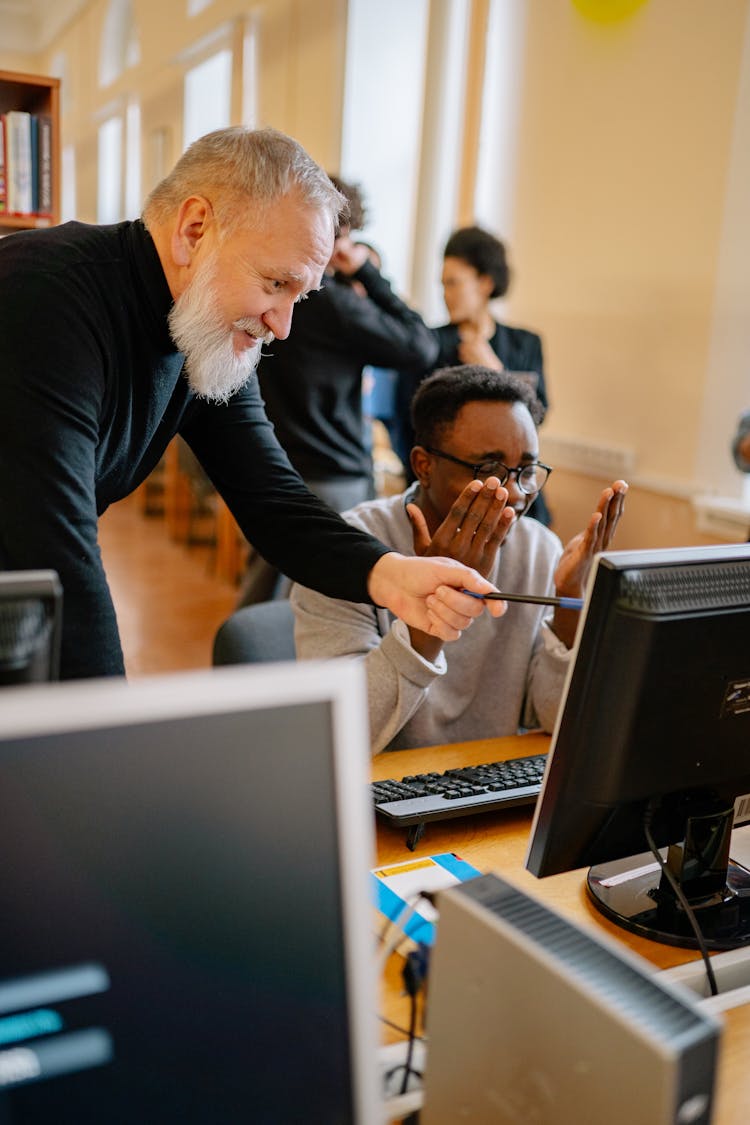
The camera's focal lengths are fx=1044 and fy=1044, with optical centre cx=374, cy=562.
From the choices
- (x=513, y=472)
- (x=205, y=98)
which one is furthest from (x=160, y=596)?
(x=205, y=98)

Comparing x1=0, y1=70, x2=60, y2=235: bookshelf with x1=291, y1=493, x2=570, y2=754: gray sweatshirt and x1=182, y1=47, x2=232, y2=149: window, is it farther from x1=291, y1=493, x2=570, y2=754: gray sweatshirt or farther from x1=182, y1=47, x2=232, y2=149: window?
x1=182, y1=47, x2=232, y2=149: window

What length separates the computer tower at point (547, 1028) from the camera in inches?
24.2

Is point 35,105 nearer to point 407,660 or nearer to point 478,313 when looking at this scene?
point 478,313

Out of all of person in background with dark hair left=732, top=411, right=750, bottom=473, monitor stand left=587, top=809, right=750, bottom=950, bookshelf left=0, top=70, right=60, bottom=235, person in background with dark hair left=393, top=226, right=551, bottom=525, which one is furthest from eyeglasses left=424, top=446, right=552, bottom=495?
bookshelf left=0, top=70, right=60, bottom=235

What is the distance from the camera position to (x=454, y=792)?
1.27 meters

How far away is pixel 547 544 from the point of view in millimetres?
1785

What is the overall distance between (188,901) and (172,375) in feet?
3.24

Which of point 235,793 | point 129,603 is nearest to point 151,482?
point 129,603

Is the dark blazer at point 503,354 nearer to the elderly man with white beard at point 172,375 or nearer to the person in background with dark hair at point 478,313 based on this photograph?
the person in background with dark hair at point 478,313

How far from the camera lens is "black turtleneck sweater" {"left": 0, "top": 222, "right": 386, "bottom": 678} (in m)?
1.15

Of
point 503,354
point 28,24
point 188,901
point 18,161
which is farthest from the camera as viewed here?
point 28,24

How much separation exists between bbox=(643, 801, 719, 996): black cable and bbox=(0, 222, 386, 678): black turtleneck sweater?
0.48 meters

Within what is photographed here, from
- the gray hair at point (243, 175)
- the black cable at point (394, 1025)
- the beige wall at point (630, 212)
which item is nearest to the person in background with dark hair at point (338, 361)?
the beige wall at point (630, 212)

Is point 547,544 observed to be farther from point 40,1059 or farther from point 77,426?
point 40,1059
